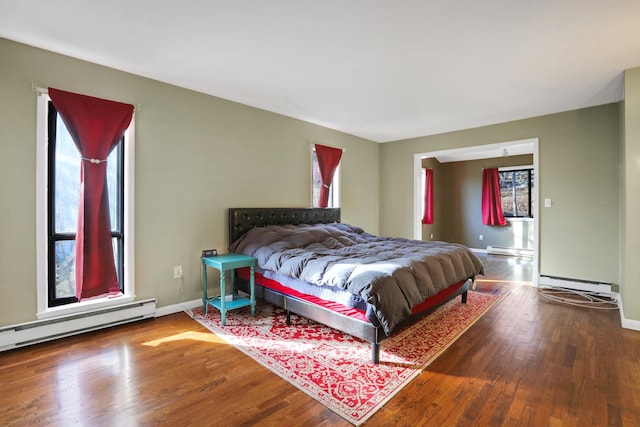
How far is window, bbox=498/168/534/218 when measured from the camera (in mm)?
7281

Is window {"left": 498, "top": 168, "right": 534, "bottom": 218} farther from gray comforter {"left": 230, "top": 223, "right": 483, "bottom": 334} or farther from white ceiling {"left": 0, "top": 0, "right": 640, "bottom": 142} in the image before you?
gray comforter {"left": 230, "top": 223, "right": 483, "bottom": 334}

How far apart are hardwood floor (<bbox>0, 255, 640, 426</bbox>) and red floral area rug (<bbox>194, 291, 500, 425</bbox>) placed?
83 mm

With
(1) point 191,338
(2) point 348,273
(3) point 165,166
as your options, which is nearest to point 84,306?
(1) point 191,338

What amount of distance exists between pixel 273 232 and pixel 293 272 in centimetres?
96

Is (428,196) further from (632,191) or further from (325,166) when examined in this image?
(632,191)

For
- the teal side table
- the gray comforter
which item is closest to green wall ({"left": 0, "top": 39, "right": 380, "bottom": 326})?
the teal side table

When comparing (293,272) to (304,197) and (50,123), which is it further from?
(50,123)

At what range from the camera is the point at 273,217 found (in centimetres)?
424

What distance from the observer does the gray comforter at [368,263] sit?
2.26 metres

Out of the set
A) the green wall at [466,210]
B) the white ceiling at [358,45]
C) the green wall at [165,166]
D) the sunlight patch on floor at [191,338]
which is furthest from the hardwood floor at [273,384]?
the green wall at [466,210]

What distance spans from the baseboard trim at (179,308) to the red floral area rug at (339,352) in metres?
0.19

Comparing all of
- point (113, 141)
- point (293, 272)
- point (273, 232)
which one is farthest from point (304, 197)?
point (113, 141)

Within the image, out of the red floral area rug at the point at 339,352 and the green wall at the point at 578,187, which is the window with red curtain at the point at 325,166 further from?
the green wall at the point at 578,187

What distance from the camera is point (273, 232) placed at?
12.0ft
